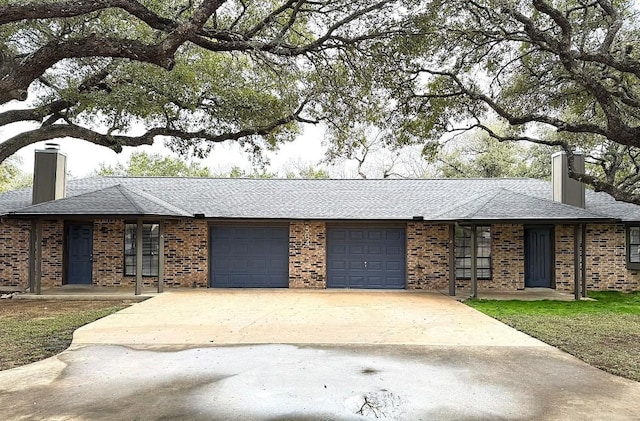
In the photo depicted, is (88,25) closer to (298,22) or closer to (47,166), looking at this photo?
(298,22)

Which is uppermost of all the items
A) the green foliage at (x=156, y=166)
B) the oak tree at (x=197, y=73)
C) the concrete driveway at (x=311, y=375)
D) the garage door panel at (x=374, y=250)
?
the green foliage at (x=156, y=166)

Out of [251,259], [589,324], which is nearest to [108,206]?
[251,259]

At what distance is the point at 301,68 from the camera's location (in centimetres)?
966

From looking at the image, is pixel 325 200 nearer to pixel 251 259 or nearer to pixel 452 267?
pixel 251 259

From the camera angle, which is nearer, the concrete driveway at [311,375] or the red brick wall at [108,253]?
the concrete driveway at [311,375]

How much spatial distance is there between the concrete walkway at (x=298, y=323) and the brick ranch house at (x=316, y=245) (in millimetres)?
2225

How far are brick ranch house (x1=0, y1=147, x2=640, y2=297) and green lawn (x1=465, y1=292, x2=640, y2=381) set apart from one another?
198 centimetres

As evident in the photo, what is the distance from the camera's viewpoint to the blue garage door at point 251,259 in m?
16.2

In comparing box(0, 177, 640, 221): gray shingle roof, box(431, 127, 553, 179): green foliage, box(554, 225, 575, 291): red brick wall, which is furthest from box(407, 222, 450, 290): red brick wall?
box(431, 127, 553, 179): green foliage

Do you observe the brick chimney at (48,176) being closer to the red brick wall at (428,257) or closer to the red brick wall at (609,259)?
the red brick wall at (428,257)

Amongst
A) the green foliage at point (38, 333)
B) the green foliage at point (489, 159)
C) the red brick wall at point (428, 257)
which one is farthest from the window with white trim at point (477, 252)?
the green foliage at point (489, 159)

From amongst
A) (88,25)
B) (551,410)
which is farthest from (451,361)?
(88,25)

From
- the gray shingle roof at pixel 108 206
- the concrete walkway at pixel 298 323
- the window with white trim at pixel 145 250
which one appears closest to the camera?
the concrete walkway at pixel 298 323

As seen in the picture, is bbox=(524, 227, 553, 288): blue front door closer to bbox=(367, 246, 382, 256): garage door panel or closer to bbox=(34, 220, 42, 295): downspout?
bbox=(367, 246, 382, 256): garage door panel
